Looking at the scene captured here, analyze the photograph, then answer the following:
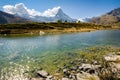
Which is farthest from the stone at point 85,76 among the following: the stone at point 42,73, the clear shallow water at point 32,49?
the clear shallow water at point 32,49

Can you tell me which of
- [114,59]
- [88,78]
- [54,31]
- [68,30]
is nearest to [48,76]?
[88,78]

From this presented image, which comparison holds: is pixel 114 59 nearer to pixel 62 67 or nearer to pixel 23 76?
pixel 62 67

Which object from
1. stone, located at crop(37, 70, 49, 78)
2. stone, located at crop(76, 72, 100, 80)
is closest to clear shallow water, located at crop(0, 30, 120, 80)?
stone, located at crop(37, 70, 49, 78)

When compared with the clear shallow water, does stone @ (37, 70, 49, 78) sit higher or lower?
higher

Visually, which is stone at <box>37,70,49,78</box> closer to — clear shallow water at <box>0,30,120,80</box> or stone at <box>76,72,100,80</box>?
clear shallow water at <box>0,30,120,80</box>

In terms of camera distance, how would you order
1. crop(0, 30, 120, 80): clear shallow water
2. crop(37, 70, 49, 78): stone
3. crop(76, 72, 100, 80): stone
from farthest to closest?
1. crop(0, 30, 120, 80): clear shallow water
2. crop(37, 70, 49, 78): stone
3. crop(76, 72, 100, 80): stone

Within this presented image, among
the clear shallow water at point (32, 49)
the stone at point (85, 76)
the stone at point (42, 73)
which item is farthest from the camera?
the clear shallow water at point (32, 49)

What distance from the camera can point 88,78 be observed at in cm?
2788

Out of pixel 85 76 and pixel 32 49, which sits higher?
pixel 85 76

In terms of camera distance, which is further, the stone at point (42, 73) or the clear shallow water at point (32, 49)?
the clear shallow water at point (32, 49)

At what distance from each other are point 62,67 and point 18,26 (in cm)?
10681

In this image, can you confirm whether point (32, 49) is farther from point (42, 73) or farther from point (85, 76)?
point (85, 76)

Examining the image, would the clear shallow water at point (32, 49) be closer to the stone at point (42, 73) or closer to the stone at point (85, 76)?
the stone at point (42, 73)

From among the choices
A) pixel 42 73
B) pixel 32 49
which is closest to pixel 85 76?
pixel 42 73
